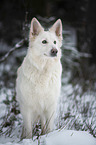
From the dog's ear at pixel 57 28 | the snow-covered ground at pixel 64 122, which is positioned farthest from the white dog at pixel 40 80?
the snow-covered ground at pixel 64 122

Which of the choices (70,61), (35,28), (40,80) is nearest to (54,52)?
(40,80)

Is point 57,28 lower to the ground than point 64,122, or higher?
higher

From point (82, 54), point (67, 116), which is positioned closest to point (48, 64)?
point (67, 116)

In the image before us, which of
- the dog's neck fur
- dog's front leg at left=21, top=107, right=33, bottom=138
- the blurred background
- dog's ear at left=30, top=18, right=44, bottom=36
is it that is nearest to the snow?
dog's front leg at left=21, top=107, right=33, bottom=138

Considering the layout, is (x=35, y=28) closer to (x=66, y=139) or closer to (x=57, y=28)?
(x=57, y=28)

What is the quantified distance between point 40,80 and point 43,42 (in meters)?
0.64

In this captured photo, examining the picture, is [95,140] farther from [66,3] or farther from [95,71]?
[66,3]

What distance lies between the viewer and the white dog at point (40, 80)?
251 cm

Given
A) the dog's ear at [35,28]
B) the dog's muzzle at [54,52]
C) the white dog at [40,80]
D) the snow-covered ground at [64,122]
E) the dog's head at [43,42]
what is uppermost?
the dog's ear at [35,28]

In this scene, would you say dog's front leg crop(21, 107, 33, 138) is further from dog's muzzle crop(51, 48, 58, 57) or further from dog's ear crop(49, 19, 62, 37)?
dog's ear crop(49, 19, 62, 37)

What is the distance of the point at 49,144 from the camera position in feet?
6.12

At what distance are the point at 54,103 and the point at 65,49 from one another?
305 cm

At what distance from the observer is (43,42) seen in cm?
265

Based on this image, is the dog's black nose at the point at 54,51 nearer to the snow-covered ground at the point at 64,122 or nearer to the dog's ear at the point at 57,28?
the dog's ear at the point at 57,28
